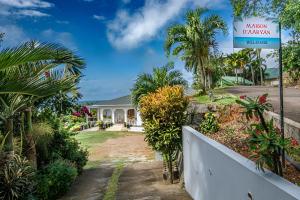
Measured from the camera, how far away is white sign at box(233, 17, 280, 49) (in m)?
5.95

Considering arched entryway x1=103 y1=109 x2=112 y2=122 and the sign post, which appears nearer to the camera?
the sign post

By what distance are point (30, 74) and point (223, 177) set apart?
4.38 m

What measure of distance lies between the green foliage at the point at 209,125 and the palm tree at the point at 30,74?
4.10 meters

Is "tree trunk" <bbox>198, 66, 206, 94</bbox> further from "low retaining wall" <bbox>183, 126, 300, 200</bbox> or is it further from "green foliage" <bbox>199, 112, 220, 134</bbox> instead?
"low retaining wall" <bbox>183, 126, 300, 200</bbox>

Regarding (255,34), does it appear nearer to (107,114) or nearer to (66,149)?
(66,149)

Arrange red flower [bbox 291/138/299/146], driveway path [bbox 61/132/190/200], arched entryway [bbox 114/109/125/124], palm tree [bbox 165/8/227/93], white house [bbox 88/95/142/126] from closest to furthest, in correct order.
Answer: red flower [bbox 291/138/299/146] < driveway path [bbox 61/132/190/200] < palm tree [bbox 165/8/227/93] < white house [bbox 88/95/142/126] < arched entryway [bbox 114/109/125/124]

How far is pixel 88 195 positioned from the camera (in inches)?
464

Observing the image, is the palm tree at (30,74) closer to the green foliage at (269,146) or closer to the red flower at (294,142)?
the green foliage at (269,146)

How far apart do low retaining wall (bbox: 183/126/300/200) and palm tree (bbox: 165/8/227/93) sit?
648cm

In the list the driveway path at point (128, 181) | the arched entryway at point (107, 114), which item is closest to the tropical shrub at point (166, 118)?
the driveway path at point (128, 181)

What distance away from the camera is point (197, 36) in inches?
658

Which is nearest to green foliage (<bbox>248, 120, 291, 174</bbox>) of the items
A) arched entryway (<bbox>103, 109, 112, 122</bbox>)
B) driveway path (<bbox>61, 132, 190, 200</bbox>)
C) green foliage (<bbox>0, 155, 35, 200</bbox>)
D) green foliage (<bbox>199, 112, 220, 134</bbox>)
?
driveway path (<bbox>61, 132, 190, 200</bbox>)

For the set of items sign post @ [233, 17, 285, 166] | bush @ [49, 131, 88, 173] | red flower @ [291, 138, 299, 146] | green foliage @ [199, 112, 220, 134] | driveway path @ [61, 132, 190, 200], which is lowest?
driveway path @ [61, 132, 190, 200]

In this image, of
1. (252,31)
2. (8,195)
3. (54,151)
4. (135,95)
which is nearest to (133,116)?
(135,95)
